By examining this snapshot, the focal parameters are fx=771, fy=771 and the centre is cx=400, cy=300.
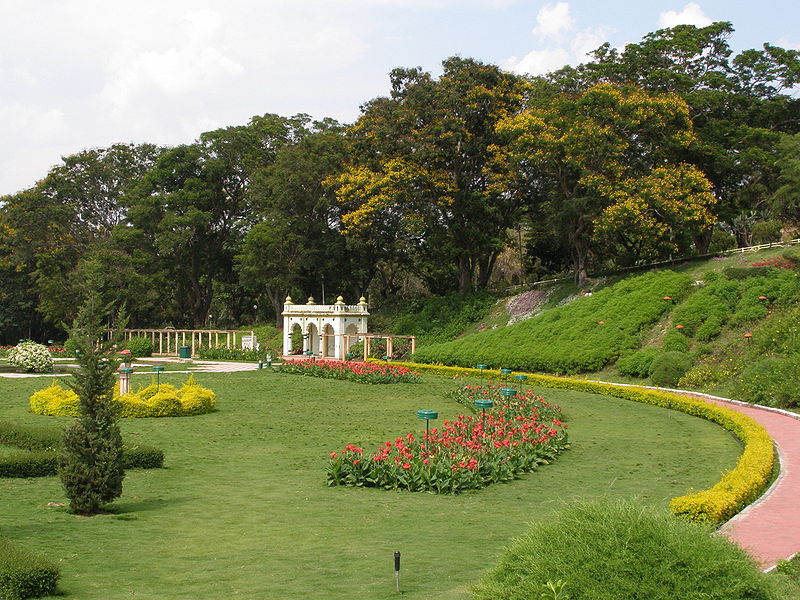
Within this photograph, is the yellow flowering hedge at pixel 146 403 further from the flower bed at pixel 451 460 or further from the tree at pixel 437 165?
the tree at pixel 437 165

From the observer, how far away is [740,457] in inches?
493

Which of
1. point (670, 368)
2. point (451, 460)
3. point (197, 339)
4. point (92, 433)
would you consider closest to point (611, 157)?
point (670, 368)

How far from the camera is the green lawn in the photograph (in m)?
7.14

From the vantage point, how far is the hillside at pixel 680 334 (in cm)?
2220

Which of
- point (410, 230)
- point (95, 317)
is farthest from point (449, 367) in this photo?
point (95, 317)

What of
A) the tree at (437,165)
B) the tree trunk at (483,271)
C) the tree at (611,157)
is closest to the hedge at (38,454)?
the tree at (611,157)

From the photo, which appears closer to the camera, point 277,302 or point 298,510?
point 298,510

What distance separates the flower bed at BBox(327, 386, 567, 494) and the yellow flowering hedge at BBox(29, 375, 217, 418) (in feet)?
25.9

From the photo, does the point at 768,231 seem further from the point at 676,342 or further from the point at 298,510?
the point at 298,510

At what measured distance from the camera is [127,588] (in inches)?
269

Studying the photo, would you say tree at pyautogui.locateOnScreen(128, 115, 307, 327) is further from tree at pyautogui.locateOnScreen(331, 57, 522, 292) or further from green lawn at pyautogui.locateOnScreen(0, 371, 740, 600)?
green lawn at pyautogui.locateOnScreen(0, 371, 740, 600)

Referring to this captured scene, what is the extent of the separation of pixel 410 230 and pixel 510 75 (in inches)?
401

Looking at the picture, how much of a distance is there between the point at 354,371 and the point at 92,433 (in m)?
19.5

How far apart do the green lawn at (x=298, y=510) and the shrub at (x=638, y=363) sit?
24.7ft
